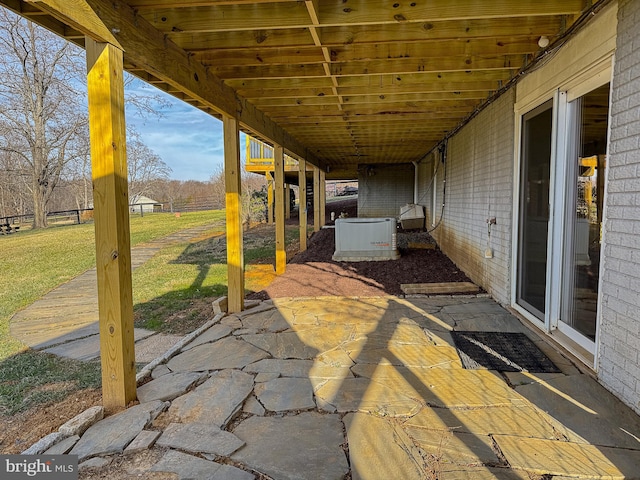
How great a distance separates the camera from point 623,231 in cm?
219

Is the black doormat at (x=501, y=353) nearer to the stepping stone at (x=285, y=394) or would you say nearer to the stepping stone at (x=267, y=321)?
the stepping stone at (x=285, y=394)

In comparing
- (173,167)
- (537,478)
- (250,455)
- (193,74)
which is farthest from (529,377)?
(173,167)

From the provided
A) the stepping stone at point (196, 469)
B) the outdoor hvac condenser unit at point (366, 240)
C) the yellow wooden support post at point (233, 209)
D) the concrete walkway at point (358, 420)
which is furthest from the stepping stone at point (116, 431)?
the outdoor hvac condenser unit at point (366, 240)

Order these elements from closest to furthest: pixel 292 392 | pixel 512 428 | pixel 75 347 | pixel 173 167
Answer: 1. pixel 512 428
2. pixel 292 392
3. pixel 75 347
4. pixel 173 167

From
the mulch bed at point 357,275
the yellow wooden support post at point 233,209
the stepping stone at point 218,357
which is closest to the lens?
the stepping stone at point 218,357

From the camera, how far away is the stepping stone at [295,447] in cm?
170

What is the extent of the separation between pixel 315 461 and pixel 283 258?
483 centimetres

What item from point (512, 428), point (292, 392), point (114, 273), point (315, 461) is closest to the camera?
point (315, 461)

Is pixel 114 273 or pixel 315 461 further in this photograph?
Result: pixel 114 273

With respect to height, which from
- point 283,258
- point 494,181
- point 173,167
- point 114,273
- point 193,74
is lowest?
point 283,258

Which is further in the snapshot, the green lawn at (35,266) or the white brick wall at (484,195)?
the green lawn at (35,266)

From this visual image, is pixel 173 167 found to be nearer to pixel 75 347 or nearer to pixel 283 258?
pixel 283 258

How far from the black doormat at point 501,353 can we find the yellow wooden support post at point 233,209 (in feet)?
7.16

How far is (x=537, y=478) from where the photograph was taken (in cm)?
162
